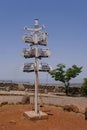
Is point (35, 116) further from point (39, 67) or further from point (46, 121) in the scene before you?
point (39, 67)

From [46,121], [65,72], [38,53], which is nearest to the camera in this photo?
[46,121]

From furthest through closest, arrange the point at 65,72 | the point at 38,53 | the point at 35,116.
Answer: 1. the point at 65,72
2. the point at 38,53
3. the point at 35,116

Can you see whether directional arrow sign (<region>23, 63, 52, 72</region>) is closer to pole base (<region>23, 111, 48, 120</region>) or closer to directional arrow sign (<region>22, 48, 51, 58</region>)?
directional arrow sign (<region>22, 48, 51, 58</region>)

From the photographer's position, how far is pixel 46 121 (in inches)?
516

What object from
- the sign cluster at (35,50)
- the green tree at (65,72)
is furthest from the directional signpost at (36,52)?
the green tree at (65,72)

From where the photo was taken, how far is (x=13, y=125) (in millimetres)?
12359

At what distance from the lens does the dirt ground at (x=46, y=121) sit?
40.1 feet

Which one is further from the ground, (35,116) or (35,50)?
(35,50)

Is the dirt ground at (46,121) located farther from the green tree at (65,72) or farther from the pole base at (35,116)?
the green tree at (65,72)

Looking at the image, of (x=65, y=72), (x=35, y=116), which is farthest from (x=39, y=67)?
(x=65, y=72)

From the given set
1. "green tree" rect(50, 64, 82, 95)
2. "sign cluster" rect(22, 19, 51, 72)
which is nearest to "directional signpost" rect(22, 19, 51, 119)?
"sign cluster" rect(22, 19, 51, 72)

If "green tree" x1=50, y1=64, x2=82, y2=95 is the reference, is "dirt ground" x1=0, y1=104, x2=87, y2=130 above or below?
below

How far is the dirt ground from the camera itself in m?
12.2

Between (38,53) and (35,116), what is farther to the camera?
(38,53)
